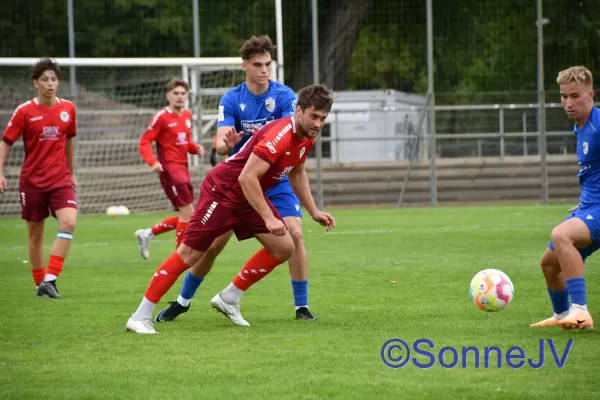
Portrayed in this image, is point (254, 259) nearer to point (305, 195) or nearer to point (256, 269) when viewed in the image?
point (256, 269)

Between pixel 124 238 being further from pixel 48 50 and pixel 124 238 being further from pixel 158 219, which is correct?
pixel 48 50

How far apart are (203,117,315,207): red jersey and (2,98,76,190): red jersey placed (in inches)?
128

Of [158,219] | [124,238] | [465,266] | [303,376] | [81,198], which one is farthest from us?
[81,198]

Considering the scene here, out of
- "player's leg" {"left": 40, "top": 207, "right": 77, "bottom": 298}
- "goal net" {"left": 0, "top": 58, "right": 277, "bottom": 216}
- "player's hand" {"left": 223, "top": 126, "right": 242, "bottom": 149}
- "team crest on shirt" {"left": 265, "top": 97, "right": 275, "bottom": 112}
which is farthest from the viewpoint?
"goal net" {"left": 0, "top": 58, "right": 277, "bottom": 216}

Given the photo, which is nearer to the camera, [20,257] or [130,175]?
[20,257]

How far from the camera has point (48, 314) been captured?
8812mm

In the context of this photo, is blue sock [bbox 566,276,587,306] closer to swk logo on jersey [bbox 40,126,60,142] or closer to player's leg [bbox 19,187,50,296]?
player's leg [bbox 19,187,50,296]

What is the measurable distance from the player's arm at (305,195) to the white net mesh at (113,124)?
15796 mm

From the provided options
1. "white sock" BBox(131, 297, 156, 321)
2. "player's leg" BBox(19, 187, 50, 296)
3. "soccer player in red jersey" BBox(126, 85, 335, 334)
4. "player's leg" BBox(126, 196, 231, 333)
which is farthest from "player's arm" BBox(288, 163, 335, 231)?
"player's leg" BBox(19, 187, 50, 296)

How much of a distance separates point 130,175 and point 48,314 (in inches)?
644

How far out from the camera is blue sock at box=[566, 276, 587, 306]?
7.10m

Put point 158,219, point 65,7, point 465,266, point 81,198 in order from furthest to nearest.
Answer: point 65,7, point 81,198, point 158,219, point 465,266

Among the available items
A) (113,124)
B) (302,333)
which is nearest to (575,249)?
(302,333)

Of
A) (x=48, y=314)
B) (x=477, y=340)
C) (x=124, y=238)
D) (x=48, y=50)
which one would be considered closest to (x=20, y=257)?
(x=124, y=238)
